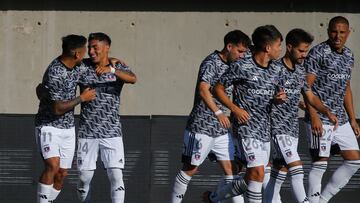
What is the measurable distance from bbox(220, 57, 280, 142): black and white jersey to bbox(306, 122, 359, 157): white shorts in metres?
1.37

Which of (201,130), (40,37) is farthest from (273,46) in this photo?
(40,37)

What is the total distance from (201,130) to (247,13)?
4232mm

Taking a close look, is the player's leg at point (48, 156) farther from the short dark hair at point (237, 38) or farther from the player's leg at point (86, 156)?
the short dark hair at point (237, 38)

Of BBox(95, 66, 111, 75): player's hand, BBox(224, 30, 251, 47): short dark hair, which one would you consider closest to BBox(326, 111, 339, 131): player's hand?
BBox(224, 30, 251, 47): short dark hair

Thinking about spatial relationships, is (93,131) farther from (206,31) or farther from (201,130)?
(206,31)

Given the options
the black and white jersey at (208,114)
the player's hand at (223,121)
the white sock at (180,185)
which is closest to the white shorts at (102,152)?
the white sock at (180,185)

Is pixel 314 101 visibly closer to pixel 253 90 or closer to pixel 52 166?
pixel 253 90

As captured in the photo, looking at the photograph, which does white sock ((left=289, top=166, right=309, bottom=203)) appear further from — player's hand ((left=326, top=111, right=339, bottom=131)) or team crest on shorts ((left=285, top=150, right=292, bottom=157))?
player's hand ((left=326, top=111, right=339, bottom=131))

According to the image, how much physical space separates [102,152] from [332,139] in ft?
8.87

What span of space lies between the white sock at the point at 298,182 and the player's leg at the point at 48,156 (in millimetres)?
2638

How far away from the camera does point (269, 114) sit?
1209 cm

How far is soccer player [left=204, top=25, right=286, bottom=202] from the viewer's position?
1179cm

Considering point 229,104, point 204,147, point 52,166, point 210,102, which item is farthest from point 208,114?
point 52,166

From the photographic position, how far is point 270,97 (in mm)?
11891
